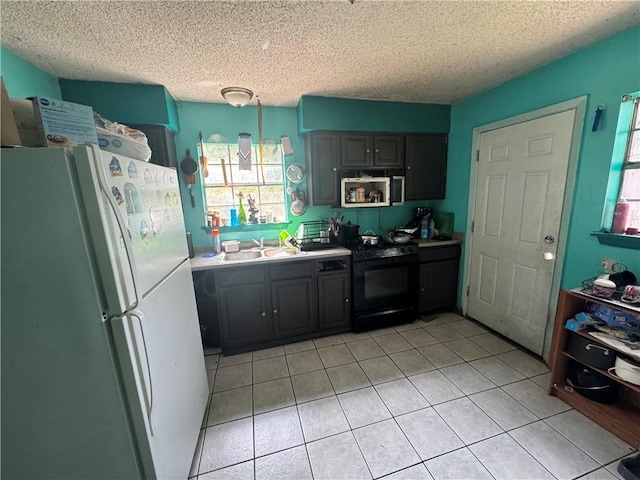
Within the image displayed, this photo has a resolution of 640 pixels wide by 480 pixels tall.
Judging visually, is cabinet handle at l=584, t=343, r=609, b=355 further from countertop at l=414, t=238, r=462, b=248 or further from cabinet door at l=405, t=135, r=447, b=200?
cabinet door at l=405, t=135, r=447, b=200

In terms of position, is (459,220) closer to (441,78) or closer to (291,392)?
(441,78)

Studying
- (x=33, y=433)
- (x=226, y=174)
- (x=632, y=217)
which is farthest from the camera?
(x=226, y=174)

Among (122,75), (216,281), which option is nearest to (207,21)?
(122,75)

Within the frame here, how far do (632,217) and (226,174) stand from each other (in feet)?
10.9

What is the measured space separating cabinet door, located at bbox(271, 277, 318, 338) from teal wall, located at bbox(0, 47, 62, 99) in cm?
218

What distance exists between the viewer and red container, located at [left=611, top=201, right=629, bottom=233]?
65.5 inches

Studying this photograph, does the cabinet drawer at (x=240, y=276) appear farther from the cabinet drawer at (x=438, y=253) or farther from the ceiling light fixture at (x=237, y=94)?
the cabinet drawer at (x=438, y=253)

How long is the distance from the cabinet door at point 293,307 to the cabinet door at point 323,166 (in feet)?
2.97

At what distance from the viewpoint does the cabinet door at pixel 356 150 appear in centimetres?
272

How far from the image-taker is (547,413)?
5.53 ft

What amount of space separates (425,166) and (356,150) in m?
0.89

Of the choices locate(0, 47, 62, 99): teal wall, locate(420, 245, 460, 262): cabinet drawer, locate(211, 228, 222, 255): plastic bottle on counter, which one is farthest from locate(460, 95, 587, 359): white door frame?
locate(0, 47, 62, 99): teal wall

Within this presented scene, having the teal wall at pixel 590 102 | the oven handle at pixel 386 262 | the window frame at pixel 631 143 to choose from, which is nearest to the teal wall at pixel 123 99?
the oven handle at pixel 386 262

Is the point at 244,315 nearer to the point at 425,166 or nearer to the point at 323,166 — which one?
the point at 323,166
